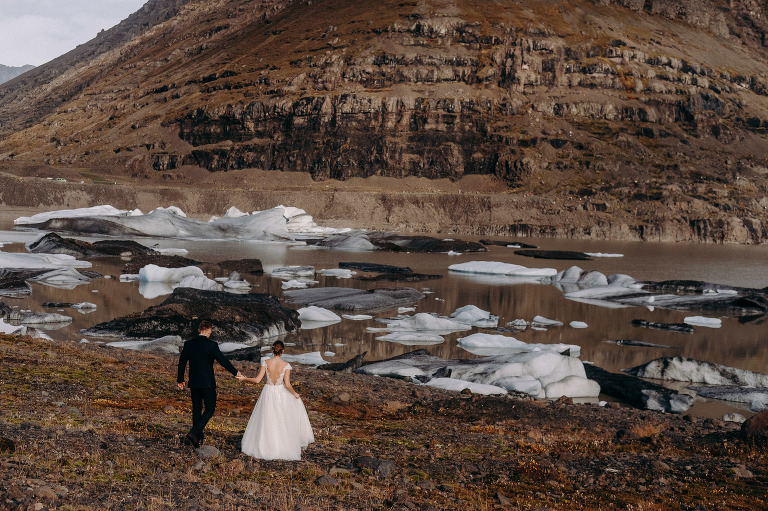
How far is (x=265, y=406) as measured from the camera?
11703mm

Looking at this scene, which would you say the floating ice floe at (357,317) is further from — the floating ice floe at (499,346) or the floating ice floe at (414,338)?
the floating ice floe at (499,346)

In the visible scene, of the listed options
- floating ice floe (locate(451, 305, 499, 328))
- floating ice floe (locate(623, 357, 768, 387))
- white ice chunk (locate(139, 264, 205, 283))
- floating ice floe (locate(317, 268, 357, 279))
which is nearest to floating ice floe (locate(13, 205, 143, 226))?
floating ice floe (locate(317, 268, 357, 279))

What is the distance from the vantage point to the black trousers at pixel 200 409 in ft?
39.2

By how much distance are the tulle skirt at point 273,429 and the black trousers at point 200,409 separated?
0.67 m

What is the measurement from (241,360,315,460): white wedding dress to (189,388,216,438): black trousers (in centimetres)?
67

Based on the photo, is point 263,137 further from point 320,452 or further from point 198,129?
point 320,452

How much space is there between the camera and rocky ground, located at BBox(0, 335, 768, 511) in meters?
9.95

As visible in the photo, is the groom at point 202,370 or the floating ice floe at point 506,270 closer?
the groom at point 202,370

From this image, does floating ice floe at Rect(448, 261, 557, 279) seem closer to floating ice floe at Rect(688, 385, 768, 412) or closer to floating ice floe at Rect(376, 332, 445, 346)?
floating ice floe at Rect(376, 332, 445, 346)

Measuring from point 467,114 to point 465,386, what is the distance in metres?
132

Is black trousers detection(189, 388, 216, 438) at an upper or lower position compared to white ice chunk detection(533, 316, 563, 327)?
upper

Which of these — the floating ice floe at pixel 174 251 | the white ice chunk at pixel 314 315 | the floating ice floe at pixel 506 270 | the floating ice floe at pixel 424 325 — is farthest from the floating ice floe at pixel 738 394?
the floating ice floe at pixel 174 251

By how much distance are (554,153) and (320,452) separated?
132 m

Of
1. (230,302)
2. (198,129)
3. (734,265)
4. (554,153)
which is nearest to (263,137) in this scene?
(198,129)
